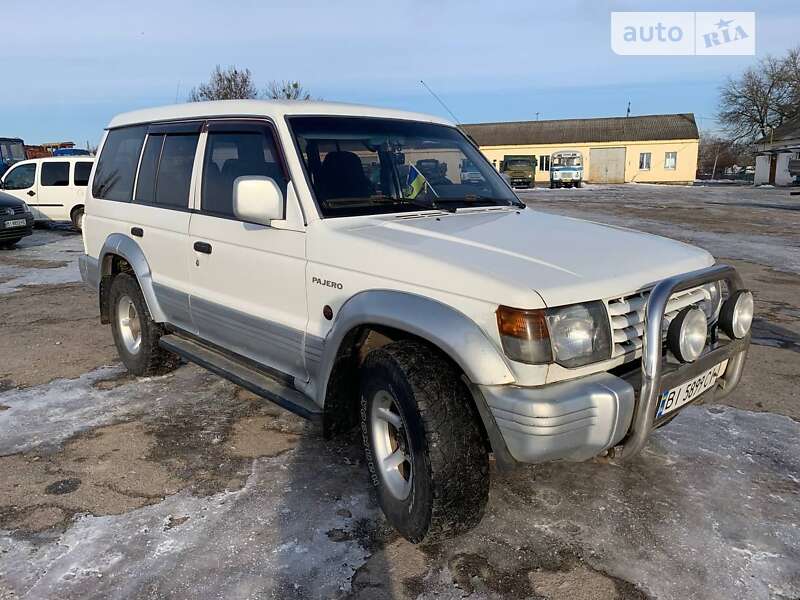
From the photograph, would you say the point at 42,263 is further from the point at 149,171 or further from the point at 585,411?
the point at 585,411

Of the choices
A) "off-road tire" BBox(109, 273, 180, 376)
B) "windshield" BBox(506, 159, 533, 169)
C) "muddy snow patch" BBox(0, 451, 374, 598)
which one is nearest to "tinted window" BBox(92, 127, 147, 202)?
"off-road tire" BBox(109, 273, 180, 376)

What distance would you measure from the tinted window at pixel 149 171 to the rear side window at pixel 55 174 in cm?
1253

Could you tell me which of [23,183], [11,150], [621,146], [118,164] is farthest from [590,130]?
[118,164]

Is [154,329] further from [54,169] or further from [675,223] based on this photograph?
[675,223]

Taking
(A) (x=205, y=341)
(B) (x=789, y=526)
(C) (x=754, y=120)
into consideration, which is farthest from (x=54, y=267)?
(C) (x=754, y=120)

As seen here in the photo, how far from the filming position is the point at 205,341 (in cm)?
422

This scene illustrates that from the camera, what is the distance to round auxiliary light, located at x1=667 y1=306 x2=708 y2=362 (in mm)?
2678

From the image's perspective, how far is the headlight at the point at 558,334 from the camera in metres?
2.44

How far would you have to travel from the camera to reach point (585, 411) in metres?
2.41

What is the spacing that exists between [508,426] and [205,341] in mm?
2488

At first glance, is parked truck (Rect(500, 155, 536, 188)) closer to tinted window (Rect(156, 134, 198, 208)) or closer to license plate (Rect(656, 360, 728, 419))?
tinted window (Rect(156, 134, 198, 208))

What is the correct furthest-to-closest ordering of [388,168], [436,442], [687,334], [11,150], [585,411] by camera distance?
1. [11,150]
2. [388,168]
3. [687,334]
4. [436,442]
5. [585,411]

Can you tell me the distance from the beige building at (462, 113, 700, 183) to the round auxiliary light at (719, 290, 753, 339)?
152 ft

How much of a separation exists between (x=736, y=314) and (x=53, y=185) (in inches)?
644
